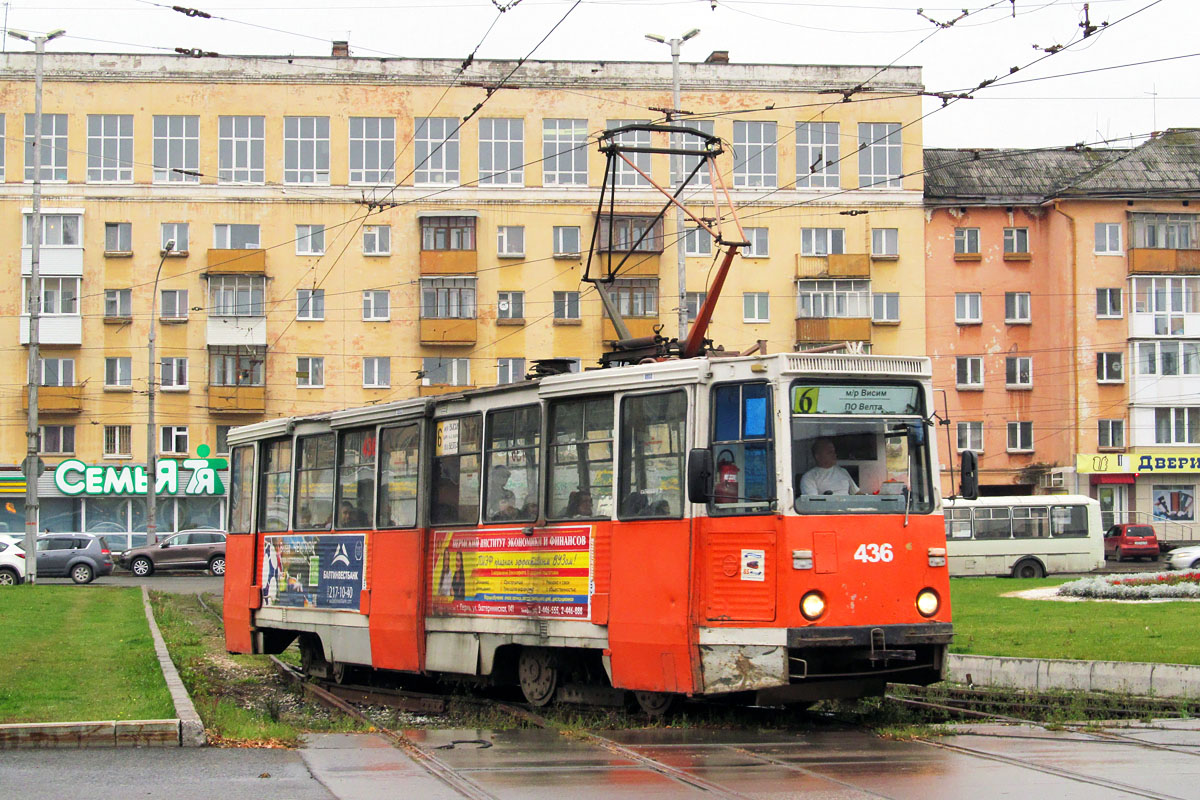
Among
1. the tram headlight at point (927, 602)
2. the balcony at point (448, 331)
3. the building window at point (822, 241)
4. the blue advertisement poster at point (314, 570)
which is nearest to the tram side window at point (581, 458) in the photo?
the tram headlight at point (927, 602)

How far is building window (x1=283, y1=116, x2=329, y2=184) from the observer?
5572cm

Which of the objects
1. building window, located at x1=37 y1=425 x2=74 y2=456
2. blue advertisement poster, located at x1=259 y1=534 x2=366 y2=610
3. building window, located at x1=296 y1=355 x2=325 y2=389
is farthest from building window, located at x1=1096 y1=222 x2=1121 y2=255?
blue advertisement poster, located at x1=259 y1=534 x2=366 y2=610

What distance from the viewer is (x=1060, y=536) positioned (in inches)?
1756

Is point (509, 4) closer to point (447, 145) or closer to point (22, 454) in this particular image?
point (447, 145)

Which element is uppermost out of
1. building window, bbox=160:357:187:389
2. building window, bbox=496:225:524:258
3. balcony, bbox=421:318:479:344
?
building window, bbox=496:225:524:258

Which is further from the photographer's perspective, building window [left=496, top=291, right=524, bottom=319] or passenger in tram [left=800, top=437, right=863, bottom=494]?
building window [left=496, top=291, right=524, bottom=319]

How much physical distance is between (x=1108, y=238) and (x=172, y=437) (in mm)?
36549

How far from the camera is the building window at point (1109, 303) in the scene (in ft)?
193

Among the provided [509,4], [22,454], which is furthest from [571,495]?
[22,454]

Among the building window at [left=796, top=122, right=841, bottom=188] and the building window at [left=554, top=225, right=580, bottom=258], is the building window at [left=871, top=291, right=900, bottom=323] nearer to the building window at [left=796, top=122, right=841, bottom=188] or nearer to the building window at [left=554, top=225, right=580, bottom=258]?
the building window at [left=796, top=122, right=841, bottom=188]

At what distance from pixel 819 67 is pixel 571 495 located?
47241mm

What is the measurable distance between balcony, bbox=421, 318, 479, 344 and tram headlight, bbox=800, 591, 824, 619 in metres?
45.6

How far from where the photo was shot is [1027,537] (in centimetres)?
4481

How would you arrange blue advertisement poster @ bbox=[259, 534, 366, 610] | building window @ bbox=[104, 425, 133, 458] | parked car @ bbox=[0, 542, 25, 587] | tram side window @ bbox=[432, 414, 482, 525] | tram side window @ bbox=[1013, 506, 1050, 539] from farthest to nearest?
building window @ bbox=[104, 425, 133, 458] < tram side window @ bbox=[1013, 506, 1050, 539] < parked car @ bbox=[0, 542, 25, 587] < blue advertisement poster @ bbox=[259, 534, 366, 610] < tram side window @ bbox=[432, 414, 482, 525]
